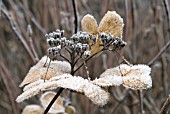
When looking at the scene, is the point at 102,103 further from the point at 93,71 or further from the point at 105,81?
the point at 93,71

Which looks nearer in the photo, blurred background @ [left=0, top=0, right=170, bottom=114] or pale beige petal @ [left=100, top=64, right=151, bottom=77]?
pale beige petal @ [left=100, top=64, right=151, bottom=77]

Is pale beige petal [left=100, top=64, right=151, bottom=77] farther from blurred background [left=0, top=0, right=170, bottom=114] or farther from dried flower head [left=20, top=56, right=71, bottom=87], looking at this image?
blurred background [left=0, top=0, right=170, bottom=114]

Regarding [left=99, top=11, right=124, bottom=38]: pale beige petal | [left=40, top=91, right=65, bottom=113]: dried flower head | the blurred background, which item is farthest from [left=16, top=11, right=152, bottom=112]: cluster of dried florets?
the blurred background

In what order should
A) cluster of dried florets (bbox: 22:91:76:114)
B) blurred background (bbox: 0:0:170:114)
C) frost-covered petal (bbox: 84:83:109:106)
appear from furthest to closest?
blurred background (bbox: 0:0:170:114), cluster of dried florets (bbox: 22:91:76:114), frost-covered petal (bbox: 84:83:109:106)

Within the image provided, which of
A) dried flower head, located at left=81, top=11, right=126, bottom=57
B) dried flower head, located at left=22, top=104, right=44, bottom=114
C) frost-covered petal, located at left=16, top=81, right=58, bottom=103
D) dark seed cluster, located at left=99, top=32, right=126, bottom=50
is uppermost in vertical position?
dried flower head, located at left=81, top=11, right=126, bottom=57

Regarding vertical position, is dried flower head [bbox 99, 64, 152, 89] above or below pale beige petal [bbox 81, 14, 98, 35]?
below

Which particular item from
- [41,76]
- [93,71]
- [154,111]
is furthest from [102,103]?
[93,71]

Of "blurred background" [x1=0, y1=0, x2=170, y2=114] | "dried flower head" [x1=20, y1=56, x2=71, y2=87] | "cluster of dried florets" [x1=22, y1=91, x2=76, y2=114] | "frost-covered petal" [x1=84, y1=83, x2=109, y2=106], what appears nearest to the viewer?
"frost-covered petal" [x1=84, y1=83, x2=109, y2=106]

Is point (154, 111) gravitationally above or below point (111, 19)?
below
